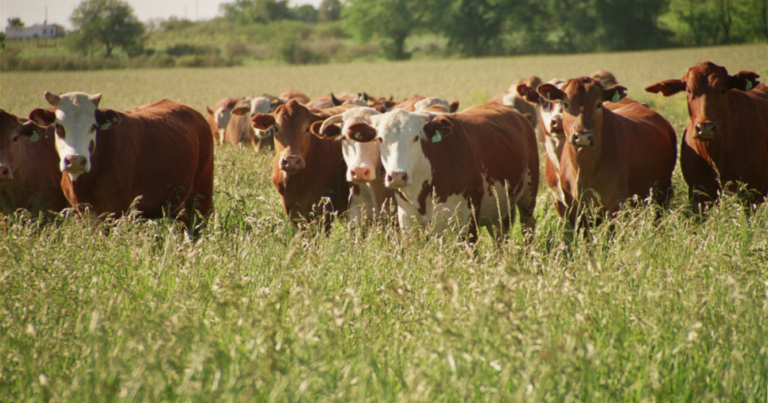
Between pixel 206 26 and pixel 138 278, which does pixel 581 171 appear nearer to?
pixel 138 278

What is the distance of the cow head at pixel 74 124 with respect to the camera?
15.9 feet

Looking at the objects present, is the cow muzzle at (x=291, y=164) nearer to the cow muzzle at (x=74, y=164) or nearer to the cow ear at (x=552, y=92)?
the cow muzzle at (x=74, y=164)

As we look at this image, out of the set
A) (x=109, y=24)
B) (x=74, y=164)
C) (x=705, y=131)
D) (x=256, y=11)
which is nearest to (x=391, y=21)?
(x=109, y=24)

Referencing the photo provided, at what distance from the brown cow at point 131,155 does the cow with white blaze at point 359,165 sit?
151 cm

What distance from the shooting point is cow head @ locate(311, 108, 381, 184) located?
4824mm

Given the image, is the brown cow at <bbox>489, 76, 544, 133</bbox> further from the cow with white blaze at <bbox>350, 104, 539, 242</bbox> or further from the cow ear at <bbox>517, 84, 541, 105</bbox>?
the cow with white blaze at <bbox>350, 104, 539, 242</bbox>

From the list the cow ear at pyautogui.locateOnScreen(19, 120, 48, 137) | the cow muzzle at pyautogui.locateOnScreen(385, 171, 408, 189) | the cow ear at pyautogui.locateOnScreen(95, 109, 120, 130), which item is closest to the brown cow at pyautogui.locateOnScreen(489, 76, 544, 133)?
the cow muzzle at pyautogui.locateOnScreen(385, 171, 408, 189)

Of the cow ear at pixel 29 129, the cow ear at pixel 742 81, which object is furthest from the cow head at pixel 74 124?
the cow ear at pixel 742 81

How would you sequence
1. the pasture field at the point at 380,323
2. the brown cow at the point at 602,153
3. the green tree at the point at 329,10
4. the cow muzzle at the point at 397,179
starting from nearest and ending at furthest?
1. the pasture field at the point at 380,323
2. the cow muzzle at the point at 397,179
3. the brown cow at the point at 602,153
4. the green tree at the point at 329,10

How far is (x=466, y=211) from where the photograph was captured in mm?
4949

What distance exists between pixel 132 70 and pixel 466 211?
44.4m

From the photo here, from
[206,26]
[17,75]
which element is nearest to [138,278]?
[17,75]

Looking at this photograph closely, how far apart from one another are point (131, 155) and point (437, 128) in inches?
108

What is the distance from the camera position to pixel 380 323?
3.22 meters
